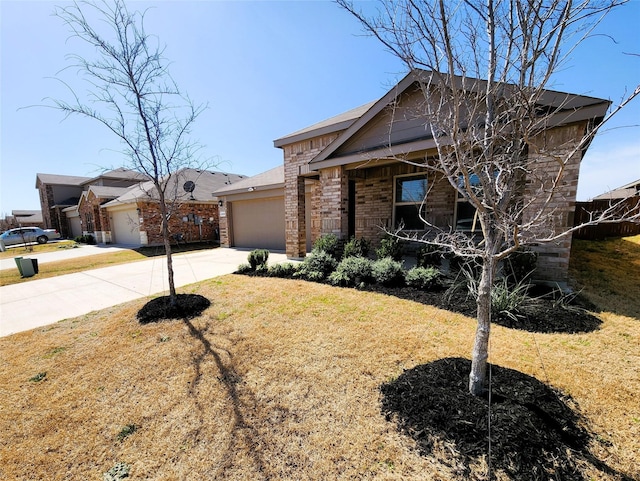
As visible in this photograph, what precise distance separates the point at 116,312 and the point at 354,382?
5.06 meters

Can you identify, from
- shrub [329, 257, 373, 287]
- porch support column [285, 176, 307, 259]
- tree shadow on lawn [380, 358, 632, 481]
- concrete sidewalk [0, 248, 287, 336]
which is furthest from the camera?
porch support column [285, 176, 307, 259]

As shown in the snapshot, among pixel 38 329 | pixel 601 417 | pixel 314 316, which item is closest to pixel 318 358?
pixel 314 316

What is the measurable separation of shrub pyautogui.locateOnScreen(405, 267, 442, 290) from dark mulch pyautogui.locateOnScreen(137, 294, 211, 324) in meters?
4.20

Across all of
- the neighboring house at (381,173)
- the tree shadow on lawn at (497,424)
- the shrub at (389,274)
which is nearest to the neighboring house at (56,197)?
the neighboring house at (381,173)

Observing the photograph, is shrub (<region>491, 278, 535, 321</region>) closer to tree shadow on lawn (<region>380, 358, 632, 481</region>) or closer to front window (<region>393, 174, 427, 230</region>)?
tree shadow on lawn (<region>380, 358, 632, 481</region>)

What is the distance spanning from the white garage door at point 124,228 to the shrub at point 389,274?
1720 cm

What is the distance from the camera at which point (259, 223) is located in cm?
1355

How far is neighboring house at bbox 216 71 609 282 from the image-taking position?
15.4ft

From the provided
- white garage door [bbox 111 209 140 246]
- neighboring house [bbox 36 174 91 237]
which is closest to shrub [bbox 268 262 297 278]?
white garage door [bbox 111 209 140 246]

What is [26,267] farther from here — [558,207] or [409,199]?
[558,207]

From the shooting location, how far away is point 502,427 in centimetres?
196

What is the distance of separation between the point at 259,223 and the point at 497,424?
12.6 metres

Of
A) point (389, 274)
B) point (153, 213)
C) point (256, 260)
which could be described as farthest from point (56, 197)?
point (389, 274)

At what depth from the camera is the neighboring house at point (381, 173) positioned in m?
4.70
